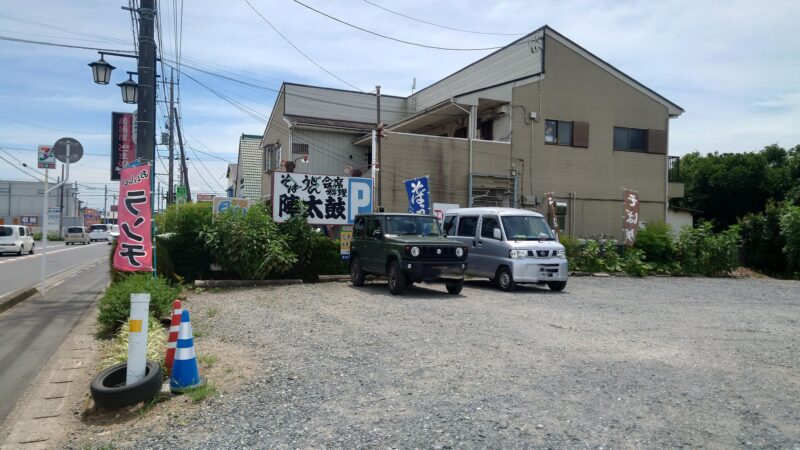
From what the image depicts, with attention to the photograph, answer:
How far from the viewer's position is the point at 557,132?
24281 mm

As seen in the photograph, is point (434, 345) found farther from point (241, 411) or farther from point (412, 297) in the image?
point (412, 297)

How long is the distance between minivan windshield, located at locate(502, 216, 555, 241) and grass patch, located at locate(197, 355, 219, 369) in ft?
28.9

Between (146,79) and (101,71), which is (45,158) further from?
(146,79)

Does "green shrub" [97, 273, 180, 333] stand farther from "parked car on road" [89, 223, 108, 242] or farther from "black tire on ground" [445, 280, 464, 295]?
"parked car on road" [89, 223, 108, 242]

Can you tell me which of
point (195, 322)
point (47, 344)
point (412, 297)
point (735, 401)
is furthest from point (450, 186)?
point (735, 401)

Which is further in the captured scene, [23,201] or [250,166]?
[23,201]

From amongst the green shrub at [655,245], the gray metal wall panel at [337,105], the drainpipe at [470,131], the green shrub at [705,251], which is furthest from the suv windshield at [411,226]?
the gray metal wall panel at [337,105]

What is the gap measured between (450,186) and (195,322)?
14606 mm

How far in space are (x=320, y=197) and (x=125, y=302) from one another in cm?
812

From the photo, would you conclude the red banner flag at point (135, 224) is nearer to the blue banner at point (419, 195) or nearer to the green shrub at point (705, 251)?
the blue banner at point (419, 195)

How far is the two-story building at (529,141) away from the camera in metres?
22.5

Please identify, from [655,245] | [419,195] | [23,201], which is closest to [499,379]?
[419,195]

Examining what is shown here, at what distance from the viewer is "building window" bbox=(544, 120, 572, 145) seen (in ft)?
79.0

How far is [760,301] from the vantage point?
13195 mm
